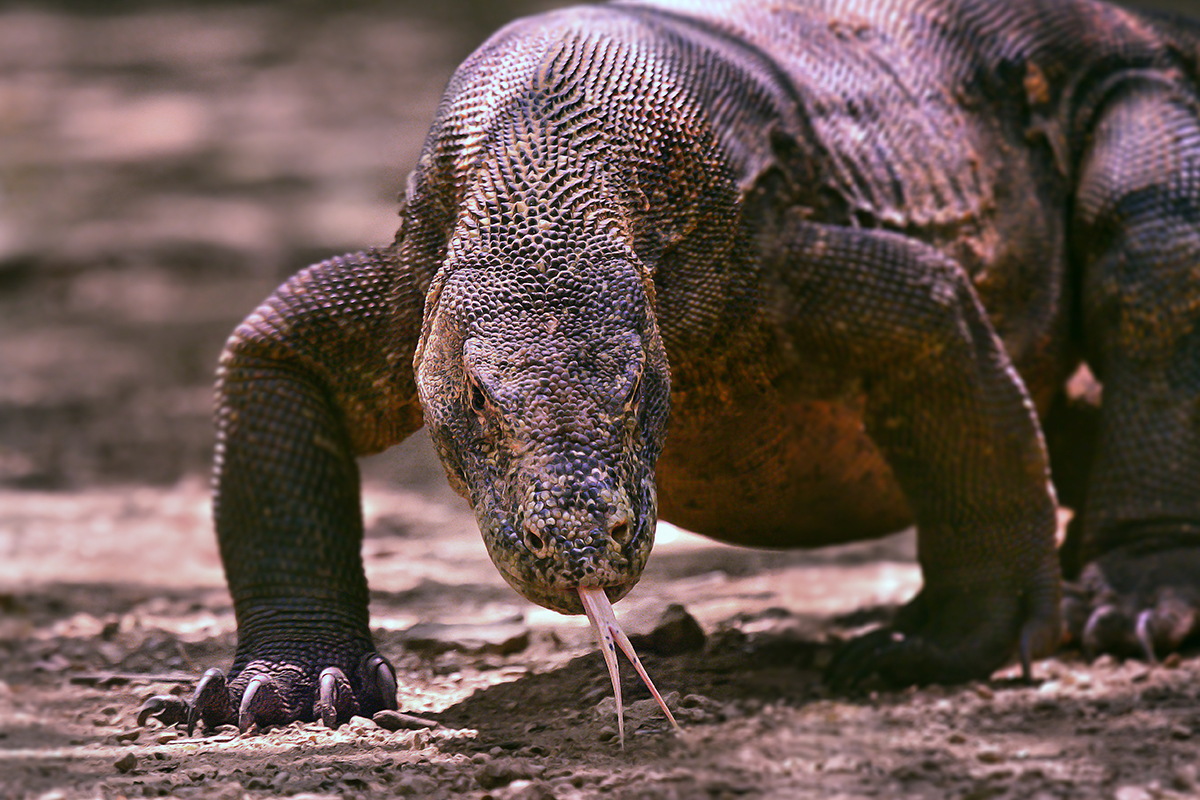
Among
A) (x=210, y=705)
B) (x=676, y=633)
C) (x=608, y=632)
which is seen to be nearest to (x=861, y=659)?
(x=676, y=633)

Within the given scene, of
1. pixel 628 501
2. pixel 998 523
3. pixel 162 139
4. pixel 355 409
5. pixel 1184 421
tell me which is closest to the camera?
pixel 628 501

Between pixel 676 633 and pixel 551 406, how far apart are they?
0.67 m

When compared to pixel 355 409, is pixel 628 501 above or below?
below

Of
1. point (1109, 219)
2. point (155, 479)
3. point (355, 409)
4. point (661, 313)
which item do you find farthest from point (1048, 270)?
point (155, 479)

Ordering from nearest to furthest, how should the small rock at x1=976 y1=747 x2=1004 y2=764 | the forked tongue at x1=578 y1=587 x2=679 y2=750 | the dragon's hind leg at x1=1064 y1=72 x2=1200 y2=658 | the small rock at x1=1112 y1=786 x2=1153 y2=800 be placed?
the forked tongue at x1=578 y1=587 x2=679 y2=750 → the small rock at x1=1112 y1=786 x2=1153 y2=800 → the small rock at x1=976 y1=747 x2=1004 y2=764 → the dragon's hind leg at x1=1064 y1=72 x2=1200 y2=658

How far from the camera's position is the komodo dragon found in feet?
10.3

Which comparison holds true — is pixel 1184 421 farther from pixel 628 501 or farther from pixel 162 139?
pixel 162 139

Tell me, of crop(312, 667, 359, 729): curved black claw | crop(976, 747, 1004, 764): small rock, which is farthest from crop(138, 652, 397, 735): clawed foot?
crop(976, 747, 1004, 764): small rock

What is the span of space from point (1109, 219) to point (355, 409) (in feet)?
9.38

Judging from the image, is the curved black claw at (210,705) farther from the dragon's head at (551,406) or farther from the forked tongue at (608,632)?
the forked tongue at (608,632)

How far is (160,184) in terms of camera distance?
1304 centimetres

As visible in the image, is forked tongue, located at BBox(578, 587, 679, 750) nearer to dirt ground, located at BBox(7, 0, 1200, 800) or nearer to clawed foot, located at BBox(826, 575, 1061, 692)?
dirt ground, located at BBox(7, 0, 1200, 800)

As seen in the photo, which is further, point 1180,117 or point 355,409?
point 1180,117

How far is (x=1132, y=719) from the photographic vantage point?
374cm
